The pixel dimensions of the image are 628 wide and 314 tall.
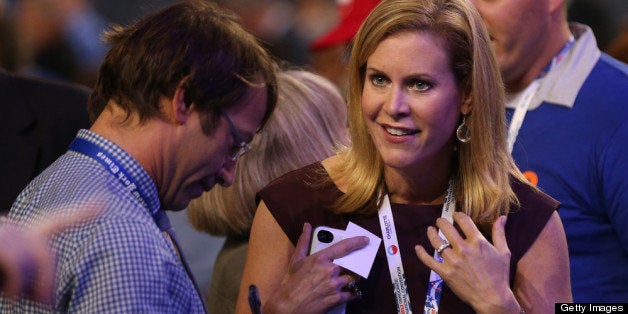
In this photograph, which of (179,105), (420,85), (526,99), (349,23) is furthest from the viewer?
(349,23)

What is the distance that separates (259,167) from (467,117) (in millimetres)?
753

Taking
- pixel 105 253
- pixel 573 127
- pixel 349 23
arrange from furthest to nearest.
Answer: pixel 349 23 < pixel 573 127 < pixel 105 253

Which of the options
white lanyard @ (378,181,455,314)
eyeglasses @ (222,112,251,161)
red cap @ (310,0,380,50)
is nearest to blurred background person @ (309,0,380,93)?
red cap @ (310,0,380,50)

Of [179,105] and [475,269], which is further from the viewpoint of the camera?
[475,269]

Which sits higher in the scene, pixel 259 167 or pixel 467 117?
pixel 467 117

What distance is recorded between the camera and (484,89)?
2.92 m

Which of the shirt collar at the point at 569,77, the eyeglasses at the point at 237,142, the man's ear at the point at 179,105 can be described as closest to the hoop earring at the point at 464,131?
the eyeglasses at the point at 237,142

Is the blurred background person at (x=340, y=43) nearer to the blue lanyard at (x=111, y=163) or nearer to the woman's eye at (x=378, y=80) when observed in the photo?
the woman's eye at (x=378, y=80)

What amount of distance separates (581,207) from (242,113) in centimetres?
145

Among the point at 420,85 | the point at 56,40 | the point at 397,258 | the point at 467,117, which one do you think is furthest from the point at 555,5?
the point at 56,40

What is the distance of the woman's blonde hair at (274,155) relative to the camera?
336 cm

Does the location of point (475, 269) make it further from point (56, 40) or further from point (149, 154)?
point (56, 40)

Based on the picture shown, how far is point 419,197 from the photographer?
301 centimetres

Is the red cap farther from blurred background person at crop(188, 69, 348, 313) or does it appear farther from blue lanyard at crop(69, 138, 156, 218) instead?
blue lanyard at crop(69, 138, 156, 218)
